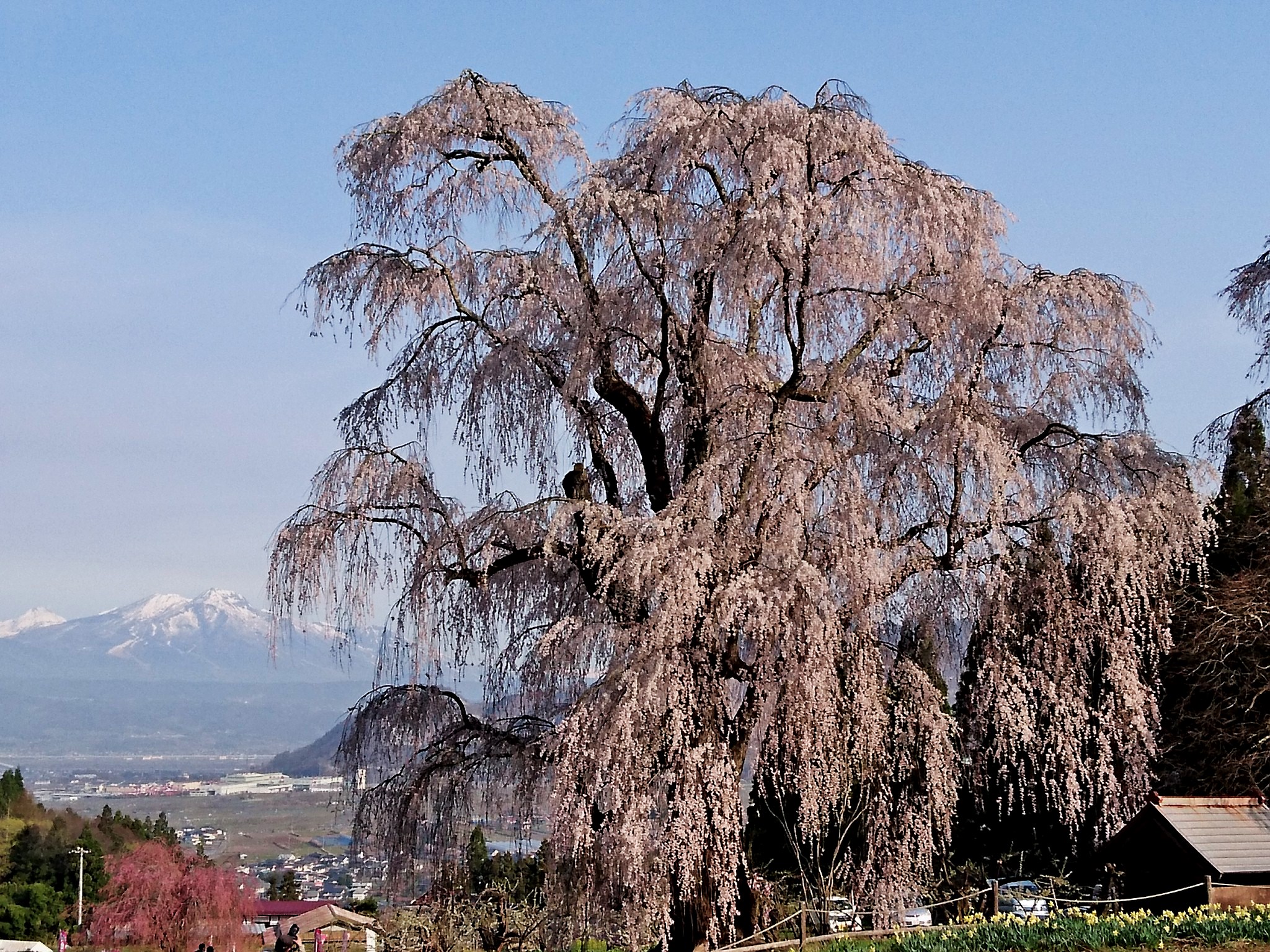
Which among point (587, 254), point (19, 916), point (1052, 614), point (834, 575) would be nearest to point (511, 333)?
point (587, 254)

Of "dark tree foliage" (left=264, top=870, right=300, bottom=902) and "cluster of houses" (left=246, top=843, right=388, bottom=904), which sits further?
"dark tree foliage" (left=264, top=870, right=300, bottom=902)

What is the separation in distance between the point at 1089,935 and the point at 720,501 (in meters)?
5.06

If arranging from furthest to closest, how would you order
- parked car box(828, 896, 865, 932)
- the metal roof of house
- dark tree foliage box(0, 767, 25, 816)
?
dark tree foliage box(0, 767, 25, 816) < parked car box(828, 896, 865, 932) < the metal roof of house

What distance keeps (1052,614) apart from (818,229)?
461cm

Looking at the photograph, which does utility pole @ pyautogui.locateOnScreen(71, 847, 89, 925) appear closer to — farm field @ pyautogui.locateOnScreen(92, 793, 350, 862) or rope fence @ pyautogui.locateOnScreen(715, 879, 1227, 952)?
rope fence @ pyautogui.locateOnScreen(715, 879, 1227, 952)

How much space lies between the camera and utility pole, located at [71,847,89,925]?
44938mm

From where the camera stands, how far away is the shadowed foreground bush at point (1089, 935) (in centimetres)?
1177

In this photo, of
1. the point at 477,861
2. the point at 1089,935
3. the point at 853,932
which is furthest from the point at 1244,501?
the point at 477,861

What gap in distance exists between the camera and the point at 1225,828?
1403 centimetres

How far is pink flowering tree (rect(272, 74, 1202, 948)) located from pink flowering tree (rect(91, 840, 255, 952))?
32.4 m

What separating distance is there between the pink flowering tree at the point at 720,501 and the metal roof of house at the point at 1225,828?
765 millimetres

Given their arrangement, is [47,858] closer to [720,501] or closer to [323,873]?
[720,501]

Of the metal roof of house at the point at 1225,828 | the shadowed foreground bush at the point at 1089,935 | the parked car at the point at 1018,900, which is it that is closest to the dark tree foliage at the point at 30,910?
the parked car at the point at 1018,900

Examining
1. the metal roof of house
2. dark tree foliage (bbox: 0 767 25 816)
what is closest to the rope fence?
the metal roof of house
